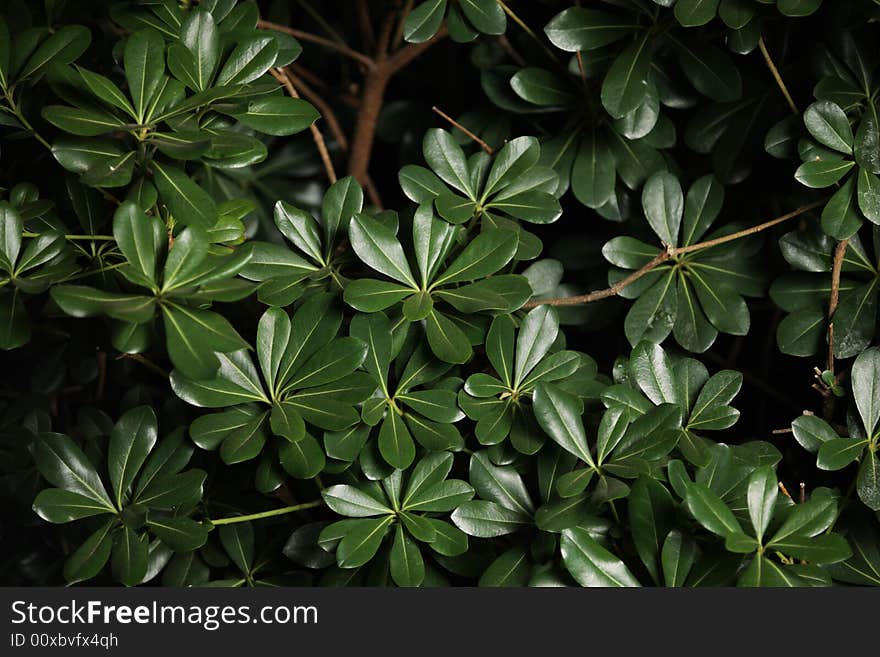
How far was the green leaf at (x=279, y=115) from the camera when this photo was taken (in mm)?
1051

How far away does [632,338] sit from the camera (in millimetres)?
1167

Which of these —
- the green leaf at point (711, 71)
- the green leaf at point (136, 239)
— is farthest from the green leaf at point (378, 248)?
the green leaf at point (711, 71)

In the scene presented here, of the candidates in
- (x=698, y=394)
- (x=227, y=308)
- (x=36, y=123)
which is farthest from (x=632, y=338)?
(x=36, y=123)

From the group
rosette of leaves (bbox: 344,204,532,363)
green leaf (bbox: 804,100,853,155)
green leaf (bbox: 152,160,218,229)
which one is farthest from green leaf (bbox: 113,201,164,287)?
green leaf (bbox: 804,100,853,155)

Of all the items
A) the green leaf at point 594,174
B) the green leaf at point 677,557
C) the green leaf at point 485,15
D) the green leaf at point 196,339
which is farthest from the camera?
the green leaf at point 594,174

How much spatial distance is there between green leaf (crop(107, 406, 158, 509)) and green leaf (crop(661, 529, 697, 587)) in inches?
23.1

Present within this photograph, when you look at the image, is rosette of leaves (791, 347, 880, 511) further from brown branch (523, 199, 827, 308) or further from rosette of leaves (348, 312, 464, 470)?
rosette of leaves (348, 312, 464, 470)

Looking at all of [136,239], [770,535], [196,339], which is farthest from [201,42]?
[770,535]

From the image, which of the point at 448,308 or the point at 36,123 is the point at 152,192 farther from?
the point at 448,308

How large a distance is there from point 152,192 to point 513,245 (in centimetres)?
40

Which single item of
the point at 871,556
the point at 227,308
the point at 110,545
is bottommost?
the point at 871,556

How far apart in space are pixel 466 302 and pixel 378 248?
0.12 meters

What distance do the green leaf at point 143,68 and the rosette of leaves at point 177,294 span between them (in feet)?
0.56

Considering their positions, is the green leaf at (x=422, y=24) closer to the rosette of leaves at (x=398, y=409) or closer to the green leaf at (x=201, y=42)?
the green leaf at (x=201, y=42)
